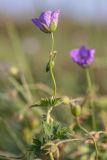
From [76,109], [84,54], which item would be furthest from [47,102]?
[84,54]

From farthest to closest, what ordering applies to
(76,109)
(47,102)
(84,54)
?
(84,54)
(76,109)
(47,102)

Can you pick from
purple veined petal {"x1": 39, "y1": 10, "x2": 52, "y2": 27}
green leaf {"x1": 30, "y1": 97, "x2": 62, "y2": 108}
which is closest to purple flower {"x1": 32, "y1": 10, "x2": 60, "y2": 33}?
purple veined petal {"x1": 39, "y1": 10, "x2": 52, "y2": 27}

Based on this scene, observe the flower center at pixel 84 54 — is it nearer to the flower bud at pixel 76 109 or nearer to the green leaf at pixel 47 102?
the flower bud at pixel 76 109

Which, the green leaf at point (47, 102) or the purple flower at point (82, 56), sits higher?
the purple flower at point (82, 56)

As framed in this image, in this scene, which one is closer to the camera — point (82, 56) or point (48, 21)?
point (48, 21)

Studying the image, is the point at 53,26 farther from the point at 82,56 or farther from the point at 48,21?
the point at 82,56

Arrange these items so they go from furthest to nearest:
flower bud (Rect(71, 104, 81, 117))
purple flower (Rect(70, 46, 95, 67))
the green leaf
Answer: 1. purple flower (Rect(70, 46, 95, 67))
2. flower bud (Rect(71, 104, 81, 117))
3. the green leaf

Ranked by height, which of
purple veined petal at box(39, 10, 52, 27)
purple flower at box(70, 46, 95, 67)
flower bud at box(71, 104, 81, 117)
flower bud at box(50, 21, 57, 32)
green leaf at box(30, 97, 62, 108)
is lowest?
green leaf at box(30, 97, 62, 108)

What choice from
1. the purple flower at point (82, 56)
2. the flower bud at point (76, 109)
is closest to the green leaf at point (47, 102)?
the flower bud at point (76, 109)

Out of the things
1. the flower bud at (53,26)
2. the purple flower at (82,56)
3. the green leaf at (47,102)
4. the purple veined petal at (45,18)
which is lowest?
the green leaf at (47,102)

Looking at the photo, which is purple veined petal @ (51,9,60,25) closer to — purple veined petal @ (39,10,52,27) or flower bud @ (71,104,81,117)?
purple veined petal @ (39,10,52,27)
